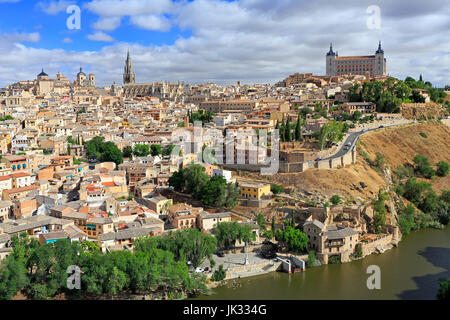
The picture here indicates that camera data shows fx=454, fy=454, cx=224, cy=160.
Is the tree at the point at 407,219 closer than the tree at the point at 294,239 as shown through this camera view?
No

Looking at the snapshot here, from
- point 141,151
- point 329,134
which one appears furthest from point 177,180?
point 329,134

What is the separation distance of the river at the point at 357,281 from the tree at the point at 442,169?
31.5ft

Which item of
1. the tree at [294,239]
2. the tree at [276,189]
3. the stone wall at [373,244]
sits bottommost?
the stone wall at [373,244]

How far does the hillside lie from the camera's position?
2139cm

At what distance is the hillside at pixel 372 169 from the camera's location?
842 inches

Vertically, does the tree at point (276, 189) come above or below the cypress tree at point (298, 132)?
below

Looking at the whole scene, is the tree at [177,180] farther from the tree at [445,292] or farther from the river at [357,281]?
the tree at [445,292]

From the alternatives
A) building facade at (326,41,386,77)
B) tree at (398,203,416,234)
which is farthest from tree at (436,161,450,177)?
building facade at (326,41,386,77)

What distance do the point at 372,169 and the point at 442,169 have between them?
4955mm

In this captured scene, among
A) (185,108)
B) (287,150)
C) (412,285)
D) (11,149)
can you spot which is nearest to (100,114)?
(185,108)

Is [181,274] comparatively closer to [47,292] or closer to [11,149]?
[47,292]

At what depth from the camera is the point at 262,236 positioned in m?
17.8

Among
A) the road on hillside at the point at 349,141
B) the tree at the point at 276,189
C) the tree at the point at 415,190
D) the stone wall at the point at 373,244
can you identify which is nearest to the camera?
the stone wall at the point at 373,244

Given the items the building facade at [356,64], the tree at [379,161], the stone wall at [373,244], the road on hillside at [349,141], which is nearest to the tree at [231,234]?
the stone wall at [373,244]
